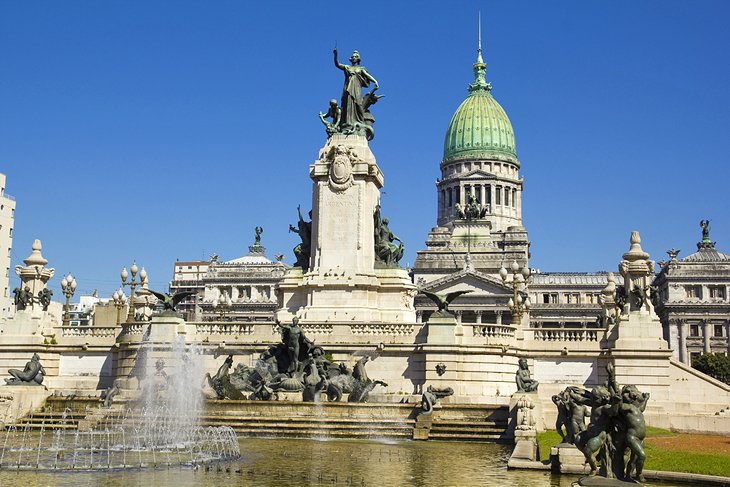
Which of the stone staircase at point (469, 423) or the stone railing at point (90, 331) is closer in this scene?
the stone staircase at point (469, 423)

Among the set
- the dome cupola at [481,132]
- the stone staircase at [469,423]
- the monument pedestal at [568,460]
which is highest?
the dome cupola at [481,132]

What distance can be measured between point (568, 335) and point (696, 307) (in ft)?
267

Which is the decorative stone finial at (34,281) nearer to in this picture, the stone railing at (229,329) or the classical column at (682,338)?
the stone railing at (229,329)

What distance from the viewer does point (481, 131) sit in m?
145

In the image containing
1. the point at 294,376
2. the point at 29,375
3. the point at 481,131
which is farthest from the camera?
the point at 481,131

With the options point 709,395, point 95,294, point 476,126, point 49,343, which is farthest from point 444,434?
point 95,294

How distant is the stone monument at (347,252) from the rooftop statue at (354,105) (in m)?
0.28

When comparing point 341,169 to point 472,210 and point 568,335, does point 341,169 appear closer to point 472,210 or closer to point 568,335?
point 568,335

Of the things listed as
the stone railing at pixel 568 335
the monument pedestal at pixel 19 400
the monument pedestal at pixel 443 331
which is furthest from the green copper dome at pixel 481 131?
the monument pedestal at pixel 19 400

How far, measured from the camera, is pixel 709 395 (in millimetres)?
39062

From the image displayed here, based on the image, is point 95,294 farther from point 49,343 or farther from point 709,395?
point 709,395

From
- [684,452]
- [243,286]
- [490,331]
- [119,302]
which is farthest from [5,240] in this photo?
[684,452]

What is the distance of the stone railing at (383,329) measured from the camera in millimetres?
38906

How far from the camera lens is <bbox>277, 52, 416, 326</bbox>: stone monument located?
140 feet
